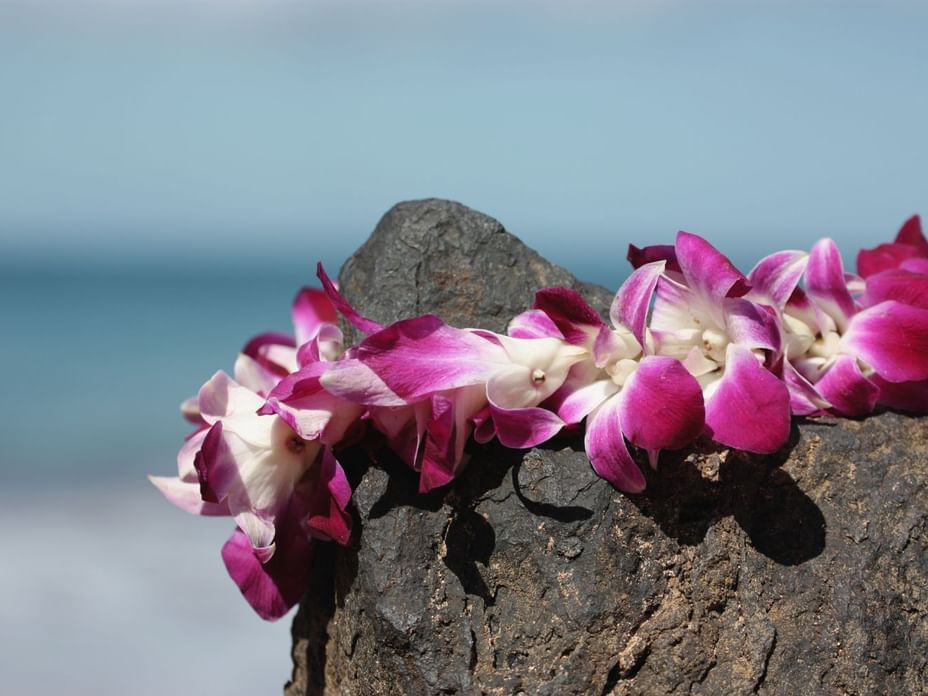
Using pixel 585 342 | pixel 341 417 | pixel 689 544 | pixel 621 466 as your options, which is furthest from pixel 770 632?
pixel 341 417

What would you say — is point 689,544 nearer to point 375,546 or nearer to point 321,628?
point 375,546

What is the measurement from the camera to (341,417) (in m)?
1.01

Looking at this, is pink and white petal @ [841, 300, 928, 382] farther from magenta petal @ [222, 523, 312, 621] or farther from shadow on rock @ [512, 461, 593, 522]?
magenta petal @ [222, 523, 312, 621]

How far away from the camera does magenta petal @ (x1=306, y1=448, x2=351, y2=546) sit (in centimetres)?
101

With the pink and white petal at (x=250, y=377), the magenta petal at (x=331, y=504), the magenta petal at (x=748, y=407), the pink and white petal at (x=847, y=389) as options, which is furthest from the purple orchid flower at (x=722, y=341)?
the pink and white petal at (x=250, y=377)

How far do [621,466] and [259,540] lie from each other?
0.37 meters

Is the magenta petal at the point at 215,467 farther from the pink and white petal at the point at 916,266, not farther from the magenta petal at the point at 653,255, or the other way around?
the pink and white petal at the point at 916,266

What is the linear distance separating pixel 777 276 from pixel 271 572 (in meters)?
0.61

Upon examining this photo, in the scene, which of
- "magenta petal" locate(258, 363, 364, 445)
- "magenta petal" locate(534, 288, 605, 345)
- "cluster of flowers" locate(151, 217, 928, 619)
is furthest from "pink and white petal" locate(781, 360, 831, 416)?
"magenta petal" locate(258, 363, 364, 445)

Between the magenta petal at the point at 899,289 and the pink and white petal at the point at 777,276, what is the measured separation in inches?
5.1

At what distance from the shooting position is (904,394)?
1.10 meters

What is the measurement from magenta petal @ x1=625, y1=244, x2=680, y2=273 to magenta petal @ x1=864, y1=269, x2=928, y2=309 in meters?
0.25

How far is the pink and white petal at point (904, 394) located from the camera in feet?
3.61

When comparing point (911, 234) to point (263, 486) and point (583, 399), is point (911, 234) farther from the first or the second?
point (263, 486)
